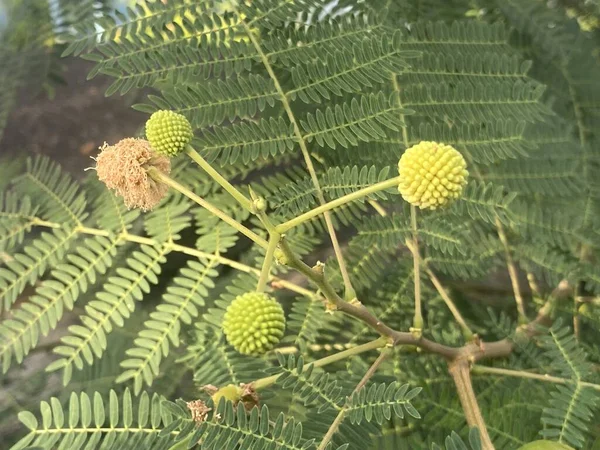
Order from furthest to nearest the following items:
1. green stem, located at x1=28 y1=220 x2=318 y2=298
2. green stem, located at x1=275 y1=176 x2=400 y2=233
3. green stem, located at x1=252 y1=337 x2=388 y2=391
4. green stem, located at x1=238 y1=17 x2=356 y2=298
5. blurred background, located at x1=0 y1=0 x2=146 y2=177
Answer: blurred background, located at x1=0 y1=0 x2=146 y2=177 < green stem, located at x1=28 y1=220 x2=318 y2=298 < green stem, located at x1=238 y1=17 x2=356 y2=298 < green stem, located at x1=252 y1=337 x2=388 y2=391 < green stem, located at x1=275 y1=176 x2=400 y2=233

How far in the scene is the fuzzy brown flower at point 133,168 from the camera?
1.89 ft

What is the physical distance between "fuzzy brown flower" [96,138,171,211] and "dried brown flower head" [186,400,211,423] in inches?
8.6

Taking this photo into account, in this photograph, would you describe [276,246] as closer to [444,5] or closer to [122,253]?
[122,253]

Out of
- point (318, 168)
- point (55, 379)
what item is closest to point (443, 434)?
point (318, 168)

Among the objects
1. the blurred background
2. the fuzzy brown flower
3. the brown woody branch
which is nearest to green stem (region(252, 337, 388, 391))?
the brown woody branch

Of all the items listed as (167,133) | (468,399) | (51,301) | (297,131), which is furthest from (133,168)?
(468,399)

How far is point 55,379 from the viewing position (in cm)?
122

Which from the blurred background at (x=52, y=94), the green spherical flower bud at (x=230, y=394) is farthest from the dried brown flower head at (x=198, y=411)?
the blurred background at (x=52, y=94)

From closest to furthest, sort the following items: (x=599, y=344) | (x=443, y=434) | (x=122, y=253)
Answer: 1. (x=443, y=434)
2. (x=599, y=344)
3. (x=122, y=253)

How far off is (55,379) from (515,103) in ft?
3.58

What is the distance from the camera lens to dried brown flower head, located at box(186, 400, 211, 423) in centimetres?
58

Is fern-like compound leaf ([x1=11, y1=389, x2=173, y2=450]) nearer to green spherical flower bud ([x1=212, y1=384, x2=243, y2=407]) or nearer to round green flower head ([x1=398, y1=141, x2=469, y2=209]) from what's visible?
green spherical flower bud ([x1=212, y1=384, x2=243, y2=407])

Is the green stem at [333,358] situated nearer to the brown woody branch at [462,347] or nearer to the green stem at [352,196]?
the brown woody branch at [462,347]

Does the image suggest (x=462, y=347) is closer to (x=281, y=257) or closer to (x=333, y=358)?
(x=333, y=358)
